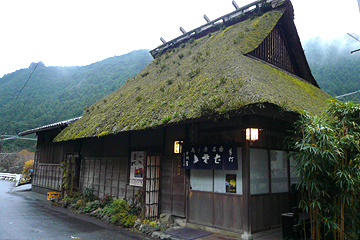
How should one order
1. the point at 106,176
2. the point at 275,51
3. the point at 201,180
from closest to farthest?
the point at 201,180 → the point at 275,51 → the point at 106,176

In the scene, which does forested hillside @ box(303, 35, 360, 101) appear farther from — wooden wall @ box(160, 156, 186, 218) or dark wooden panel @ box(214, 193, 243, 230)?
dark wooden panel @ box(214, 193, 243, 230)

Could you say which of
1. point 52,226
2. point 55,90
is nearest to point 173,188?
point 52,226

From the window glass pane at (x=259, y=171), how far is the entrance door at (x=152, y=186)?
3364 millimetres

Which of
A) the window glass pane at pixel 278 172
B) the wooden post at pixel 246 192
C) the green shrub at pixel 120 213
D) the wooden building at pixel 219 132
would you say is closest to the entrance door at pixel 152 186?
the wooden building at pixel 219 132

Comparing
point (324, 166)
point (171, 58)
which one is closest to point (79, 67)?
point (171, 58)

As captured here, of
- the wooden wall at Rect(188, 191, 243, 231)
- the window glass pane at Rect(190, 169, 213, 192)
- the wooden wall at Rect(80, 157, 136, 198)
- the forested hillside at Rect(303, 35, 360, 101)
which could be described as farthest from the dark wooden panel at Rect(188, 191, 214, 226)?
the forested hillside at Rect(303, 35, 360, 101)

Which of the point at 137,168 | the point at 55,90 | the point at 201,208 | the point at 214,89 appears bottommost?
the point at 201,208

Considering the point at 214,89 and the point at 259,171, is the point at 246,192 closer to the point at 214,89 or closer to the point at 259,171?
the point at 259,171

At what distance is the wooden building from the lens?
645 cm

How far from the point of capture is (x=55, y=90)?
53.3 meters

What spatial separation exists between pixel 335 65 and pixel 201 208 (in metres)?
40.6

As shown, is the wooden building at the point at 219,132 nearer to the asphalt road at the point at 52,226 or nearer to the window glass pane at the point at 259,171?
the window glass pane at the point at 259,171

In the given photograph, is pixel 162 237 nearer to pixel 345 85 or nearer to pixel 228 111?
pixel 228 111

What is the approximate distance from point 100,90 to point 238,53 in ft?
144
